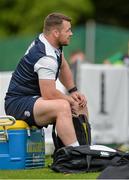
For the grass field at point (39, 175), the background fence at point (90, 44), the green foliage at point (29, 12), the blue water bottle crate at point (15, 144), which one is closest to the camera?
the grass field at point (39, 175)

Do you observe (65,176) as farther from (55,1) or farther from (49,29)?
(55,1)

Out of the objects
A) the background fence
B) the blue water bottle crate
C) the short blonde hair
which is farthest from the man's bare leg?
the background fence

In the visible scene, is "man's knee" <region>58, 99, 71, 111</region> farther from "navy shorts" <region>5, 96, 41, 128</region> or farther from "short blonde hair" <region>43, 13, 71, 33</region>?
"short blonde hair" <region>43, 13, 71, 33</region>

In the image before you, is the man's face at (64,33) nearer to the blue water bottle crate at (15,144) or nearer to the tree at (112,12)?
the blue water bottle crate at (15,144)

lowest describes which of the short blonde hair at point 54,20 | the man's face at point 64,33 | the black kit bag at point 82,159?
the black kit bag at point 82,159

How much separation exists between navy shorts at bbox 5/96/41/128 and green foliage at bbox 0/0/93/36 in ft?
68.8

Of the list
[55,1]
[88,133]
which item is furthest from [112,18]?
[88,133]

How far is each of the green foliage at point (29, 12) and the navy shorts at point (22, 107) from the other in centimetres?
2096

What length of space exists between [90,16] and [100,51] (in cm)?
1291

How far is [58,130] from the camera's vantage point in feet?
32.2

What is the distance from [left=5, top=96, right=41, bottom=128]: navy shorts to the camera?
32.9ft

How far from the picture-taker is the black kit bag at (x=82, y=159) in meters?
9.56

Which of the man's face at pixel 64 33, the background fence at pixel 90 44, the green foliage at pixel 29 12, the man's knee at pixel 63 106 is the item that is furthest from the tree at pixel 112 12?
the man's knee at pixel 63 106

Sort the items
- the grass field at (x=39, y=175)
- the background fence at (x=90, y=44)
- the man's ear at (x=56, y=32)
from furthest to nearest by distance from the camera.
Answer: the background fence at (x=90, y=44), the man's ear at (x=56, y=32), the grass field at (x=39, y=175)
